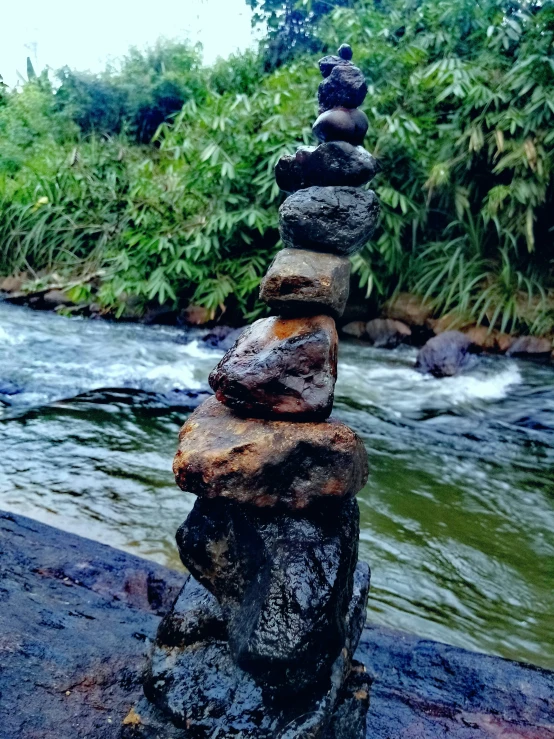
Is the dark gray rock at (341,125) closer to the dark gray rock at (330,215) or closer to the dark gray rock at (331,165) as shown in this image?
the dark gray rock at (331,165)

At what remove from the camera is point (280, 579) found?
1606 millimetres

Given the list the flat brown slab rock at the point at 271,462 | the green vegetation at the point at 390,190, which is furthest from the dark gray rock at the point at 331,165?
the green vegetation at the point at 390,190

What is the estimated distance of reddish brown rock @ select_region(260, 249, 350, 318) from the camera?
1.82 meters

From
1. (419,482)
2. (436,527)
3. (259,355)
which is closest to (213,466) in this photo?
(259,355)

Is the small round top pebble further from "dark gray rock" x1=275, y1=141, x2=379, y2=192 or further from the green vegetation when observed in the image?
the green vegetation

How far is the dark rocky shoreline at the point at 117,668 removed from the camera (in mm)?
1737

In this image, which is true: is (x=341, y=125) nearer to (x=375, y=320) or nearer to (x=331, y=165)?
(x=331, y=165)

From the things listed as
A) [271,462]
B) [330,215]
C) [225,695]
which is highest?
[330,215]

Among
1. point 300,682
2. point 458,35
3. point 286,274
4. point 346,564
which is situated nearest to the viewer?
point 300,682

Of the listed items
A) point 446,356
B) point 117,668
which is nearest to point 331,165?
point 117,668

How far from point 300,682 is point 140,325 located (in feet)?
25.8

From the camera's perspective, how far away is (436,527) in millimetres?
3848

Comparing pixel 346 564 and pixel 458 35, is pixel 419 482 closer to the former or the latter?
pixel 346 564

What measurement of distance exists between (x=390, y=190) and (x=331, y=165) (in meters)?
6.51
